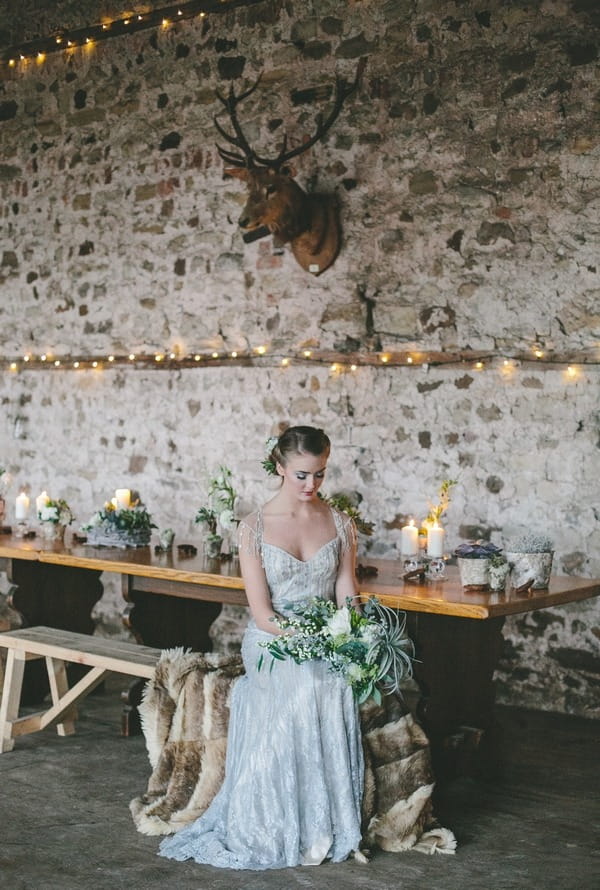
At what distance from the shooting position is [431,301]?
6273 mm

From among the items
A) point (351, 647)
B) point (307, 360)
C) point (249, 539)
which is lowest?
point (351, 647)

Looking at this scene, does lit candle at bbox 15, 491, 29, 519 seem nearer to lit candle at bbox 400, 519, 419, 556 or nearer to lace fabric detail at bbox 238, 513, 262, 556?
lit candle at bbox 400, 519, 419, 556

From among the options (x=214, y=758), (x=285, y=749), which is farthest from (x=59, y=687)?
(x=285, y=749)

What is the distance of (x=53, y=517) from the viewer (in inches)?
232

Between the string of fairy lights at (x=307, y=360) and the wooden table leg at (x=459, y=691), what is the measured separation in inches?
71.6

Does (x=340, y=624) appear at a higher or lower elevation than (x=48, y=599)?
higher

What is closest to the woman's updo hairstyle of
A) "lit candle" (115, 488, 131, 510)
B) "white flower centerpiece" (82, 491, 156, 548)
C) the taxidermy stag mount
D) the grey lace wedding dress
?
the grey lace wedding dress

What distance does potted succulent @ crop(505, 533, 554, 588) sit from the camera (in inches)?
175

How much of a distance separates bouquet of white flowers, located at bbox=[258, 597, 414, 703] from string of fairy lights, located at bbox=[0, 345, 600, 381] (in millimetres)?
2637

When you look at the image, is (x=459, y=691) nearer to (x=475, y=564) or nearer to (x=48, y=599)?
(x=475, y=564)

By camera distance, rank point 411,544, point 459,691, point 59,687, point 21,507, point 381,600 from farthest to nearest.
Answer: point 21,507
point 59,687
point 411,544
point 459,691
point 381,600

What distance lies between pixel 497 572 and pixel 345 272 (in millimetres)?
2817

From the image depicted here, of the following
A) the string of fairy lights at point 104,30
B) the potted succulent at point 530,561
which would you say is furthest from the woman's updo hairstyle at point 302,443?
the string of fairy lights at point 104,30

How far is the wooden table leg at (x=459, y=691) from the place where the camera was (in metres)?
4.45
